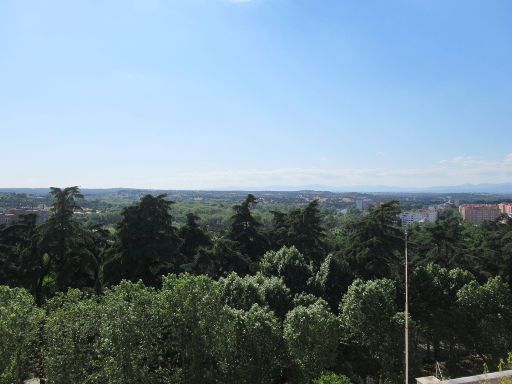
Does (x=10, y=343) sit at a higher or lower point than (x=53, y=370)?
higher

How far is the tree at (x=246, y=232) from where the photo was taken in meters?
25.7

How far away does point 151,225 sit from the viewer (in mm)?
19109

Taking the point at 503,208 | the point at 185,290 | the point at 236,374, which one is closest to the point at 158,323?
the point at 185,290

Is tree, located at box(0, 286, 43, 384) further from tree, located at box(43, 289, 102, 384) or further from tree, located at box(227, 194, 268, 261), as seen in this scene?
tree, located at box(227, 194, 268, 261)

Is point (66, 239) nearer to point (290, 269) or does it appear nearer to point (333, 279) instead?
point (290, 269)

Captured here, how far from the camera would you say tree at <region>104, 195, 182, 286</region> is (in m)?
18.6

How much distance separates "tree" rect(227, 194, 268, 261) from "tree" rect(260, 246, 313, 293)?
440 centimetres

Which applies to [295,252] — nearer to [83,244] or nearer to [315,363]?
[315,363]

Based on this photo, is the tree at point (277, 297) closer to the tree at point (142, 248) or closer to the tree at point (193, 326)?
the tree at point (142, 248)

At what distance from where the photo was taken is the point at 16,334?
11.7 m

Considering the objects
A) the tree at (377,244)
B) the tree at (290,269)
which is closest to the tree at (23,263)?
the tree at (290,269)

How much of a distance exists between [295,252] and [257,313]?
770 centimetres

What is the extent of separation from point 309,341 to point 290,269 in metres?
6.86

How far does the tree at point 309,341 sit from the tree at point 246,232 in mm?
11393
